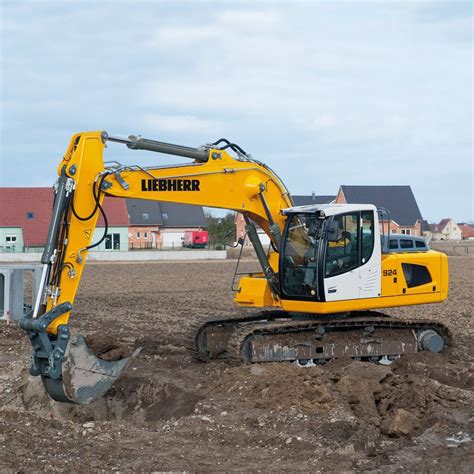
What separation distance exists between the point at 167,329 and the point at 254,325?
20.2ft

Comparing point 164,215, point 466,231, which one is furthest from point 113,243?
point 466,231

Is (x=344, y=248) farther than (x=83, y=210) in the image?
Yes

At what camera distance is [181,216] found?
3782 inches

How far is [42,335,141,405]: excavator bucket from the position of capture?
35.9ft

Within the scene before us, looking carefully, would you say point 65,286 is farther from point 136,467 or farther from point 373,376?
point 373,376

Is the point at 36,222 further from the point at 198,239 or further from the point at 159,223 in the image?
the point at 159,223

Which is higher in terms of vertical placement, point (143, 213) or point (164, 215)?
point (143, 213)

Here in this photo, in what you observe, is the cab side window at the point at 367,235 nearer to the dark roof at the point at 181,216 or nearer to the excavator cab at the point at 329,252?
the excavator cab at the point at 329,252

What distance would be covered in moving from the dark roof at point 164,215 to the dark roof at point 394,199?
57.8 feet

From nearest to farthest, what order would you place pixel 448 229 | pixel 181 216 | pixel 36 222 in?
pixel 36 222
pixel 181 216
pixel 448 229

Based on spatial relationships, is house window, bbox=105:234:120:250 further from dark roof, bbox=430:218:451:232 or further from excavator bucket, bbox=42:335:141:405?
dark roof, bbox=430:218:451:232

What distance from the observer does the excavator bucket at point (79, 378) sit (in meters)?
10.9

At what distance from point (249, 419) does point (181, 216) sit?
85.7 meters

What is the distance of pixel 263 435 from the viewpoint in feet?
32.9
